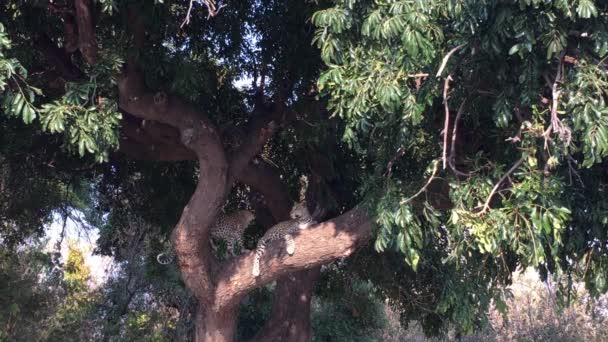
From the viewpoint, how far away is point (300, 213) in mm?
8156

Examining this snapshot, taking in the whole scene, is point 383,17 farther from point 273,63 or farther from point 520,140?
point 273,63

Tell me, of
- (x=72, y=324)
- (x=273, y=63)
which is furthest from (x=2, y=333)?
(x=273, y=63)

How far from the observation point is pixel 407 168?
6.61 m

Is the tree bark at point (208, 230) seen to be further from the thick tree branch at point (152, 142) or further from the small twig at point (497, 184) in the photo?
the small twig at point (497, 184)

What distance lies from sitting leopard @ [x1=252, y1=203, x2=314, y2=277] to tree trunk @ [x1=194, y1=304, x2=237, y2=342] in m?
0.81

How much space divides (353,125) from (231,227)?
4.38 metres

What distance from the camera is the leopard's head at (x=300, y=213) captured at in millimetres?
8033

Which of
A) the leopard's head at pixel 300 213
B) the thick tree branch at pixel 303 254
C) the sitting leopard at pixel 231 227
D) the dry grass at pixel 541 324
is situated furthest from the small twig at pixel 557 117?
the dry grass at pixel 541 324

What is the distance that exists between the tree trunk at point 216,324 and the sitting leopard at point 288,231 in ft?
2.67

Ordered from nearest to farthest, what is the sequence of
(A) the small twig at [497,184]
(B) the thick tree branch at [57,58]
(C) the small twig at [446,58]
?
(C) the small twig at [446,58] < (A) the small twig at [497,184] < (B) the thick tree branch at [57,58]

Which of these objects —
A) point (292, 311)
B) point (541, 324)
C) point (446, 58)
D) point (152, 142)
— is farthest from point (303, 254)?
point (541, 324)

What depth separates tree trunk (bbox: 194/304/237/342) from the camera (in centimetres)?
800

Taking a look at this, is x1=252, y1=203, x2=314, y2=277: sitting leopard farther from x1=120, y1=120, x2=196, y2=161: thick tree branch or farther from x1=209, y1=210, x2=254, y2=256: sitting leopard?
x1=120, y1=120, x2=196, y2=161: thick tree branch

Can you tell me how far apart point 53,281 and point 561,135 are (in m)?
9.85
